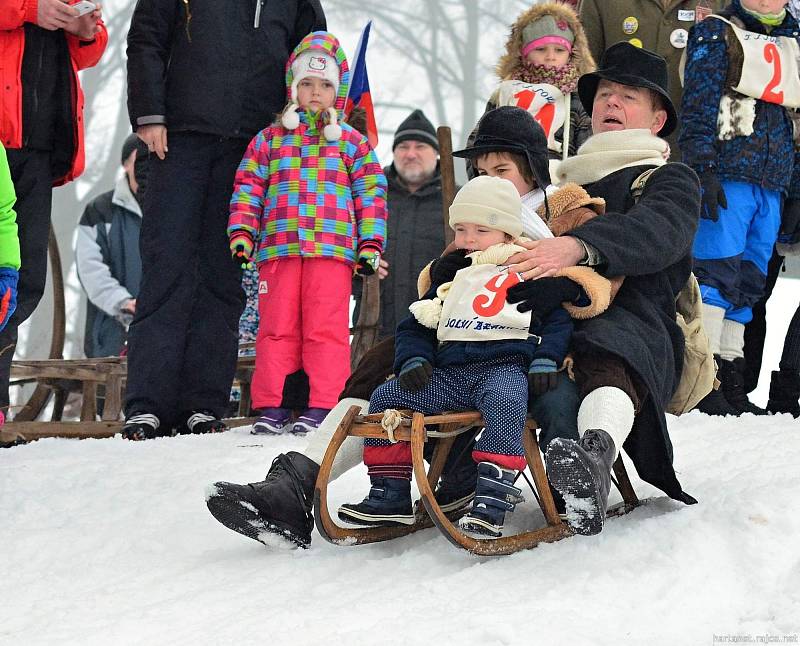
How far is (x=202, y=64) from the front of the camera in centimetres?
492

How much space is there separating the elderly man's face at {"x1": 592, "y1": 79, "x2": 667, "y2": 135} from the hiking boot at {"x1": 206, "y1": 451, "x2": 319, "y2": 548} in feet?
4.23

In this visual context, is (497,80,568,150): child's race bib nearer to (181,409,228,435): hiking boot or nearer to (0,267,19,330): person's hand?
(181,409,228,435): hiking boot

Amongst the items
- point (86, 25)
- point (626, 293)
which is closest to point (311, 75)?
point (86, 25)

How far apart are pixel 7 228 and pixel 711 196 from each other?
2.76 meters

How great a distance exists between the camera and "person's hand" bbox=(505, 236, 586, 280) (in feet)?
9.23

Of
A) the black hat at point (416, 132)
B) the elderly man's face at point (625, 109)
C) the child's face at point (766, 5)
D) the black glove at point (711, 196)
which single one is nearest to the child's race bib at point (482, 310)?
the elderly man's face at point (625, 109)

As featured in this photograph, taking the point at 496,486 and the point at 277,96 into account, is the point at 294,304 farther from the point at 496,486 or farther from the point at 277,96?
the point at 496,486

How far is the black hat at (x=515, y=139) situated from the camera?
315cm

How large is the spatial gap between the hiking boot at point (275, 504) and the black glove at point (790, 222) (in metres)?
3.17

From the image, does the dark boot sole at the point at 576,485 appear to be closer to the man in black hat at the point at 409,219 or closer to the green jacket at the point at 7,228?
the green jacket at the point at 7,228

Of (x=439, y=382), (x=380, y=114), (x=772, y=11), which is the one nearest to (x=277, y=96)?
(x=772, y=11)

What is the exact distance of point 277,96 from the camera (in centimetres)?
514

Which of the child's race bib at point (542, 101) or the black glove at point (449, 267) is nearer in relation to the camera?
the black glove at point (449, 267)

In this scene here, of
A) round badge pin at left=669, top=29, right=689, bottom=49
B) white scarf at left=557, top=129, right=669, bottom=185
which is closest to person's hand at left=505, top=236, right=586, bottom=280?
white scarf at left=557, top=129, right=669, bottom=185
